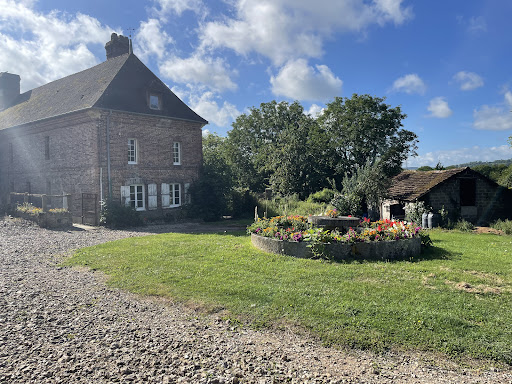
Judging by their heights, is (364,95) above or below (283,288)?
above

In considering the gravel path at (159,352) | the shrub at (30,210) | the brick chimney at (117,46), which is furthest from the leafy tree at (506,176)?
the shrub at (30,210)

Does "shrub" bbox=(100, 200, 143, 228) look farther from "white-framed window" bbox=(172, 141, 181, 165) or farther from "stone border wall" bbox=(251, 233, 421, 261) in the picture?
"stone border wall" bbox=(251, 233, 421, 261)

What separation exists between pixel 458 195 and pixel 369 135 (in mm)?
9220

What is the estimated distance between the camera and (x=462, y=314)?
5637 millimetres

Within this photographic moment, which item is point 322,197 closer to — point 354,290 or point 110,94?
point 110,94

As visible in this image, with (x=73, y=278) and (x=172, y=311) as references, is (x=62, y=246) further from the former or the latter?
(x=172, y=311)

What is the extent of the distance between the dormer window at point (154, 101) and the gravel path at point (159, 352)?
17.3 m

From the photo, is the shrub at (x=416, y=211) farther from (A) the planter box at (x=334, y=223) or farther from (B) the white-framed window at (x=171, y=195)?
(B) the white-framed window at (x=171, y=195)

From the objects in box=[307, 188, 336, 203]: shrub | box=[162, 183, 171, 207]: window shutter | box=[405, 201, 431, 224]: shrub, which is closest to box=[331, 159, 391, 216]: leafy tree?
box=[405, 201, 431, 224]: shrub

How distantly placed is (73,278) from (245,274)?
405cm

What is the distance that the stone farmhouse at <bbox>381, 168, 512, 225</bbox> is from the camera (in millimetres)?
18750

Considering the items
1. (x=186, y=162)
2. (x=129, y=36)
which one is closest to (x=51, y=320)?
(x=186, y=162)

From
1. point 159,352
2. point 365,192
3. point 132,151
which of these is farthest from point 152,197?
point 159,352

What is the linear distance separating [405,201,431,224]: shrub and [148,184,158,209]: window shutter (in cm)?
1454
